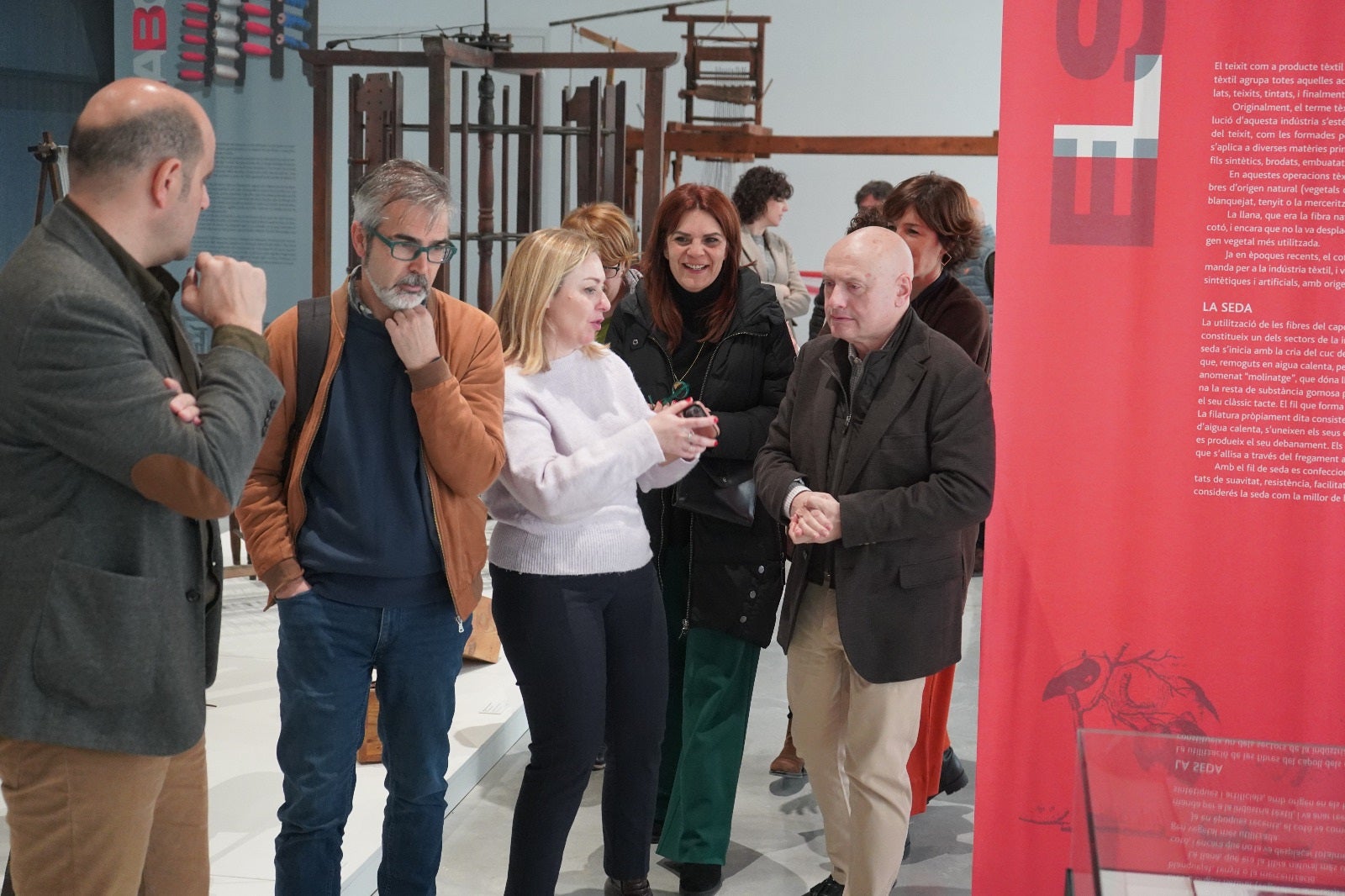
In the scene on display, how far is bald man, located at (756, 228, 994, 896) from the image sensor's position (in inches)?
105

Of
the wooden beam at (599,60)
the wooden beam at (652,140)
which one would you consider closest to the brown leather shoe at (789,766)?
the wooden beam at (652,140)

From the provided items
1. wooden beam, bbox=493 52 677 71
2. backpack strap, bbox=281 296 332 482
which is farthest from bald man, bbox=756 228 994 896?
wooden beam, bbox=493 52 677 71

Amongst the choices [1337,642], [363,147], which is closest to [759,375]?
[1337,642]

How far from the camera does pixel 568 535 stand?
2.66 metres

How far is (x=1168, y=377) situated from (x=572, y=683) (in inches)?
58.4

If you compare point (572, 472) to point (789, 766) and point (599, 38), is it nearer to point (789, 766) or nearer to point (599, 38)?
point (789, 766)

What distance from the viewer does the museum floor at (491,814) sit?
129 inches

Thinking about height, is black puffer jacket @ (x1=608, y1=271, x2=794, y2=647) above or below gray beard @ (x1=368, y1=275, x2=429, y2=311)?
below

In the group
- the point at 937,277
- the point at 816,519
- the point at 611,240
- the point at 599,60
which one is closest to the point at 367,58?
the point at 599,60

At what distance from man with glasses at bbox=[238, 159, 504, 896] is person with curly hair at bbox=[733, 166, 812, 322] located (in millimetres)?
3488

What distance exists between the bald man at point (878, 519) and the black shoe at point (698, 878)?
1.59 ft

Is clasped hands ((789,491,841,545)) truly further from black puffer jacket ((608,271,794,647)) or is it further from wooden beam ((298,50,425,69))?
wooden beam ((298,50,425,69))

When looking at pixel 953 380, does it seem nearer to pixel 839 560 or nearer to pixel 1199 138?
pixel 839 560

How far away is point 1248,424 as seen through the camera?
9.13ft
